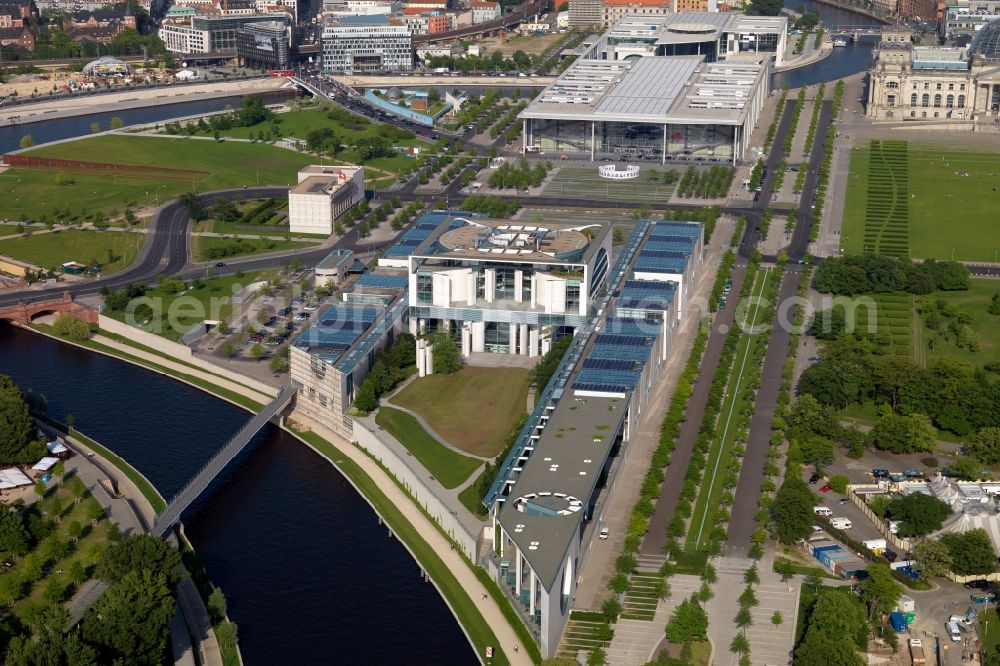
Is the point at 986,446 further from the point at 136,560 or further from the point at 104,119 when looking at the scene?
the point at 104,119

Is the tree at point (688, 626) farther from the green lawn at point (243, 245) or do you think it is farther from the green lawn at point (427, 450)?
the green lawn at point (243, 245)

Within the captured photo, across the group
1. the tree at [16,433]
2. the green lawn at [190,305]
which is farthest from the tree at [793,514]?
the green lawn at [190,305]

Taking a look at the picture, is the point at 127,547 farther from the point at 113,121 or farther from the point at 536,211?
the point at 113,121

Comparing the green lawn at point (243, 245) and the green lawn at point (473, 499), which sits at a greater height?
the green lawn at point (243, 245)

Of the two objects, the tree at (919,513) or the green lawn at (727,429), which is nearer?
the tree at (919,513)

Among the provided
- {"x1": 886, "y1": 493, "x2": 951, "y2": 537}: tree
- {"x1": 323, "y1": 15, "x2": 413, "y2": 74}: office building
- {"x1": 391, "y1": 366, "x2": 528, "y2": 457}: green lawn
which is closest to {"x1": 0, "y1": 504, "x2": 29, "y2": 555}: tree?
{"x1": 391, "y1": 366, "x2": 528, "y2": 457}: green lawn

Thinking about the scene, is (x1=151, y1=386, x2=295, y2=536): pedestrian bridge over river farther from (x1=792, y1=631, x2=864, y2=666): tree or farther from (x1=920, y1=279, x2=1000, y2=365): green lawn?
(x1=920, y1=279, x2=1000, y2=365): green lawn

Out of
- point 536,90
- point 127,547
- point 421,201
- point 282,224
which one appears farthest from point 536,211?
point 127,547
